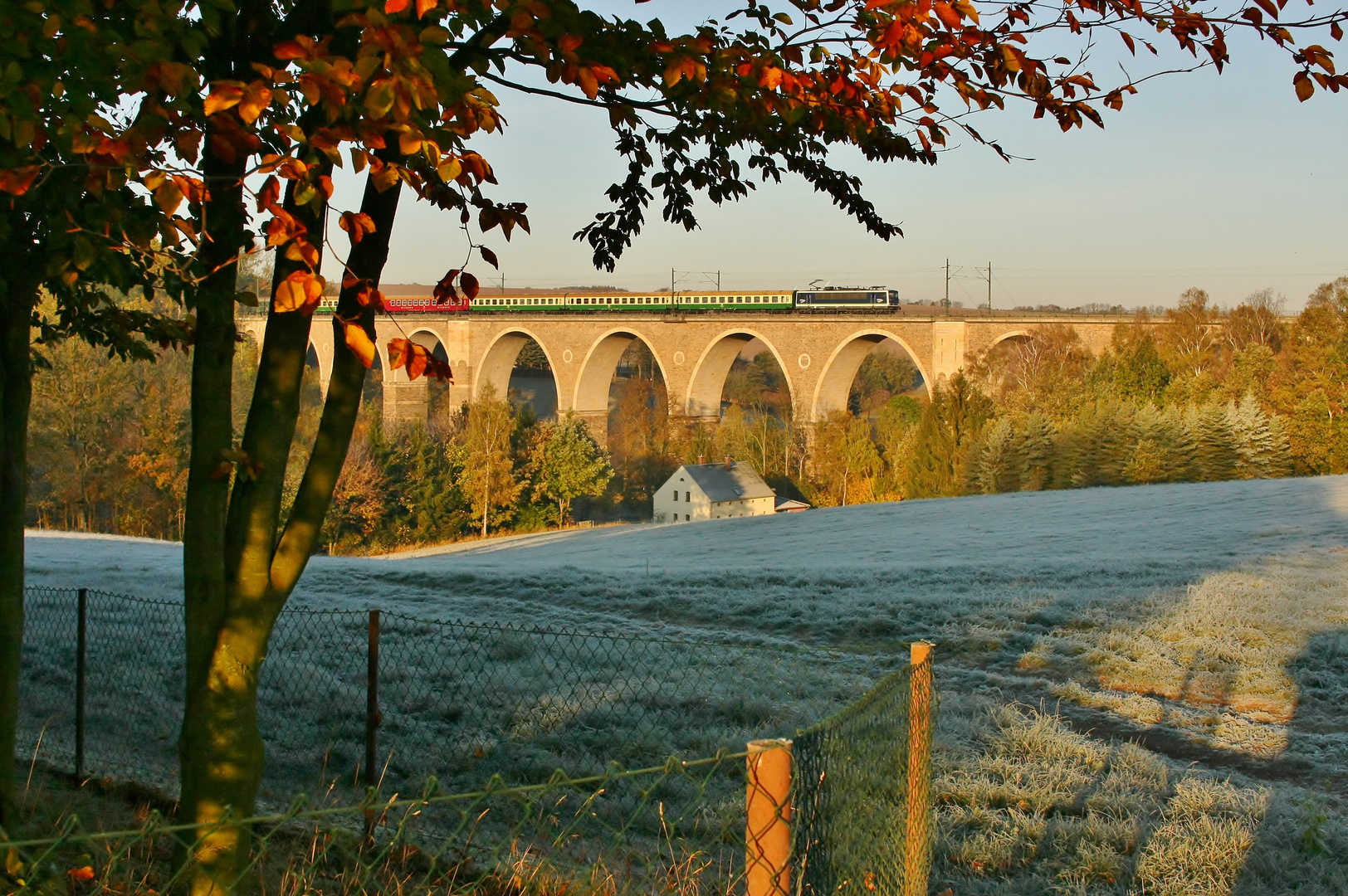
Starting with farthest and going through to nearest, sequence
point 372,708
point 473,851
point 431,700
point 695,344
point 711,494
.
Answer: point 695,344 → point 711,494 → point 431,700 → point 372,708 → point 473,851

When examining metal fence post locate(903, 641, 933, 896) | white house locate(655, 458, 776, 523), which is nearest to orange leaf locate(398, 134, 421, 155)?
metal fence post locate(903, 641, 933, 896)

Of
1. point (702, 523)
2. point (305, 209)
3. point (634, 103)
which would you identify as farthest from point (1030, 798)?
point (702, 523)

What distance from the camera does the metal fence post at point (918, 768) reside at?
2980 mm

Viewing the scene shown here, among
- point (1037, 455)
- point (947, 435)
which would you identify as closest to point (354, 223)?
point (1037, 455)

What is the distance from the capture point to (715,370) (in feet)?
175

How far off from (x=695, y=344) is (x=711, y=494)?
8427 millimetres

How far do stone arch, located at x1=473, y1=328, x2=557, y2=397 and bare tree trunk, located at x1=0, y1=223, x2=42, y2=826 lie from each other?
2079 inches

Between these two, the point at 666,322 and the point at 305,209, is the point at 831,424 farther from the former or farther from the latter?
the point at 305,209

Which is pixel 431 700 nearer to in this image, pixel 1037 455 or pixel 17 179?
pixel 17 179

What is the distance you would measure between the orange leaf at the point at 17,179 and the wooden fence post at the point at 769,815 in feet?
5.83

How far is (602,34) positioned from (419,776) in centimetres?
360

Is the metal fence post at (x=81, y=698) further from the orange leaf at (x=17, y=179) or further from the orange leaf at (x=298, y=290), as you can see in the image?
the orange leaf at (x=298, y=290)

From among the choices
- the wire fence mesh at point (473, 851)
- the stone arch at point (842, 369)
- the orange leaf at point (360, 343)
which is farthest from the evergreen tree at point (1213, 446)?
the orange leaf at point (360, 343)

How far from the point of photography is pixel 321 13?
124 inches
